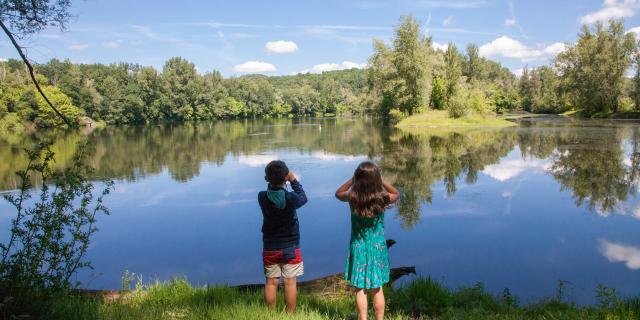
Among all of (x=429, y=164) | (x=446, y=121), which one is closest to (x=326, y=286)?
(x=429, y=164)

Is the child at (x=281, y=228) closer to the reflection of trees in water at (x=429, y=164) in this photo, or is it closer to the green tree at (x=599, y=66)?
the reflection of trees in water at (x=429, y=164)

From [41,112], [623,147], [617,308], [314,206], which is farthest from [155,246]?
[41,112]

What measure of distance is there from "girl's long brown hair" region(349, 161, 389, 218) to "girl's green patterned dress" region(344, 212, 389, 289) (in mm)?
105

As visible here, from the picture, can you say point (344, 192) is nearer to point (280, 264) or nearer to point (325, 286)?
point (280, 264)

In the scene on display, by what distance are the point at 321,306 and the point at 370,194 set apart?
6.11 ft

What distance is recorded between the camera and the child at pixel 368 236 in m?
4.67

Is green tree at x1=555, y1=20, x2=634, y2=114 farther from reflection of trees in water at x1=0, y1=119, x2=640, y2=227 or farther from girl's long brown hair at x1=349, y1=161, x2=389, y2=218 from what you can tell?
girl's long brown hair at x1=349, y1=161, x2=389, y2=218

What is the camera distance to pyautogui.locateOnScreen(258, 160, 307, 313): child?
5020mm

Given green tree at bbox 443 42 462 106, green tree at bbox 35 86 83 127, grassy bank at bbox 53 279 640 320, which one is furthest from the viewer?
green tree at bbox 35 86 83 127

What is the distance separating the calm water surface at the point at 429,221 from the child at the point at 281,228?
3143 mm

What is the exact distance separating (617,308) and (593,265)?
3532mm

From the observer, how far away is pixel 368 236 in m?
4.76

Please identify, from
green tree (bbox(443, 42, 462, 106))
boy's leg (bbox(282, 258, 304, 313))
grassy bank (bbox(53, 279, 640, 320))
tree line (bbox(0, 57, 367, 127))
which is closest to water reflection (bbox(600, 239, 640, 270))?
grassy bank (bbox(53, 279, 640, 320))

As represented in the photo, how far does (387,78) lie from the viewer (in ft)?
193
